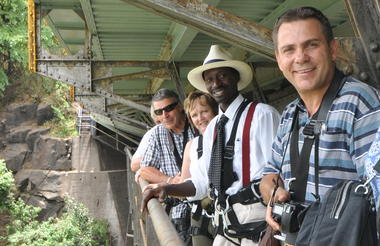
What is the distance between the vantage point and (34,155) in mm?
23000

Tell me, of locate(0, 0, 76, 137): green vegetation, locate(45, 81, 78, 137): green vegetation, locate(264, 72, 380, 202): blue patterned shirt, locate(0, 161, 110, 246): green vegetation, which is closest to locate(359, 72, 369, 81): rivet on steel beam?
locate(264, 72, 380, 202): blue patterned shirt

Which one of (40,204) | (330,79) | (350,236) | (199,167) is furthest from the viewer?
(40,204)

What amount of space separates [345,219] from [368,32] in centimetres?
114

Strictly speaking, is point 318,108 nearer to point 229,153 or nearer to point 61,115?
point 229,153

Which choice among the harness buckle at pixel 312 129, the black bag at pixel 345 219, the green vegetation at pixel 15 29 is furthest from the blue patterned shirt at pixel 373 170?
the green vegetation at pixel 15 29

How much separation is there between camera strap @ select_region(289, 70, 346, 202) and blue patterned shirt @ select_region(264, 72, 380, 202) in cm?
2

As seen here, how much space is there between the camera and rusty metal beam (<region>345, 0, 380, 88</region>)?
2.15 metres

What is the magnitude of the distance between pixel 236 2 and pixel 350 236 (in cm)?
515

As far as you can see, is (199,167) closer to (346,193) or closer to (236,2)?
(346,193)

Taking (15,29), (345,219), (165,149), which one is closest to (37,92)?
(15,29)

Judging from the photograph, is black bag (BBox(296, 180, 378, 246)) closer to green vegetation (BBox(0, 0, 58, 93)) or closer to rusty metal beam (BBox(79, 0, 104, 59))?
rusty metal beam (BBox(79, 0, 104, 59))

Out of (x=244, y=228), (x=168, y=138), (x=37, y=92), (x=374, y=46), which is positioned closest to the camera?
(x=374, y=46)

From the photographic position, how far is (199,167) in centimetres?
317

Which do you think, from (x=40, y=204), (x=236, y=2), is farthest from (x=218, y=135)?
(x=40, y=204)
